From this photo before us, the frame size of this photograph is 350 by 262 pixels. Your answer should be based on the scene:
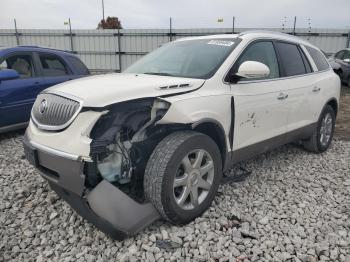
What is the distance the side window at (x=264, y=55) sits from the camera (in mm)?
3594

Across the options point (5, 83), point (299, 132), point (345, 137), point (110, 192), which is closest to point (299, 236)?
point (110, 192)

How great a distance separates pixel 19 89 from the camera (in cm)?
542

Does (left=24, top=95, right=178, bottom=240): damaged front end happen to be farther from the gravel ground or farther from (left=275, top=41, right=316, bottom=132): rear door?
(left=275, top=41, right=316, bottom=132): rear door

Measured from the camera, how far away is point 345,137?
621cm

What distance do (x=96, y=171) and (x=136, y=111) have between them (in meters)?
0.58

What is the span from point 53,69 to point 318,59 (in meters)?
4.58

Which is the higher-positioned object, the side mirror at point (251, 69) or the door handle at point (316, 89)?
the side mirror at point (251, 69)

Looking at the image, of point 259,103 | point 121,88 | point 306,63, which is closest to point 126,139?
point 121,88

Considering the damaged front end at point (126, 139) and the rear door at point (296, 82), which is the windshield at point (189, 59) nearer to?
the damaged front end at point (126, 139)

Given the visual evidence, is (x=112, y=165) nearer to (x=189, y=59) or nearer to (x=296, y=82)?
(x=189, y=59)

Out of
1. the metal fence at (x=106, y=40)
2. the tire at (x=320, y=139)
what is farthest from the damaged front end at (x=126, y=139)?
the metal fence at (x=106, y=40)

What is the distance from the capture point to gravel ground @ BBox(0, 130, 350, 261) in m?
2.61

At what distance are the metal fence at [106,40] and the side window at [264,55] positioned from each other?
39.5 ft

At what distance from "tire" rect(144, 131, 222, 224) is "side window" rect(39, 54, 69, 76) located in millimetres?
4084
